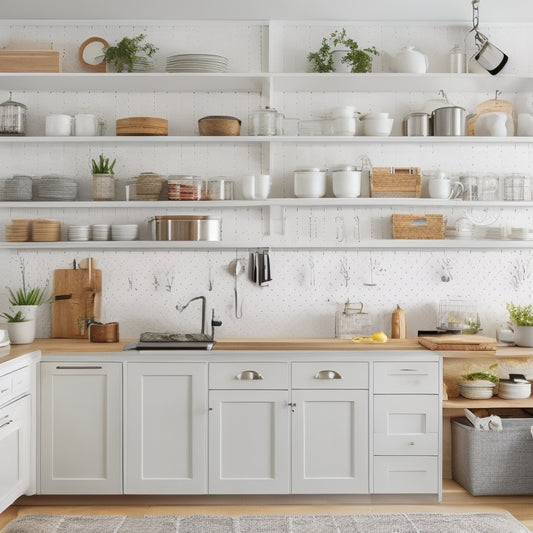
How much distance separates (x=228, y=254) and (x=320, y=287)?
25.7 inches

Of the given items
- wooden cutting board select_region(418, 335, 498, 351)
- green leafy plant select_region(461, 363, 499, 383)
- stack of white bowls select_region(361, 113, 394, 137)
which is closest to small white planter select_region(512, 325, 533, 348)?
green leafy plant select_region(461, 363, 499, 383)

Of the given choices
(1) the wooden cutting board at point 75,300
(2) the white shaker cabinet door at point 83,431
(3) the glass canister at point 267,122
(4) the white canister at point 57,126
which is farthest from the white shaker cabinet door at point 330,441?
(4) the white canister at point 57,126

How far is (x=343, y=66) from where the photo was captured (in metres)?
4.25

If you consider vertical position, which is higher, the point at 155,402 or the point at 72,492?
the point at 155,402

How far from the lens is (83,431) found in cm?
375

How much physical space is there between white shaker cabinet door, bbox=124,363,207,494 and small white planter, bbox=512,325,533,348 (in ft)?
6.43

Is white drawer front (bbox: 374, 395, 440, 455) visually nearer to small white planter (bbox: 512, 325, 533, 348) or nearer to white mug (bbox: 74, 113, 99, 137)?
small white planter (bbox: 512, 325, 533, 348)

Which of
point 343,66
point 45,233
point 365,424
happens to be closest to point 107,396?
point 45,233

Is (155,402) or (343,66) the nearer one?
(155,402)

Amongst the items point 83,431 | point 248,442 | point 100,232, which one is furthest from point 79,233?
point 248,442

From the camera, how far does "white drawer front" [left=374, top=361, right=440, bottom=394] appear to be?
3.78 metres

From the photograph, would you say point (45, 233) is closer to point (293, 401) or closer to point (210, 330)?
point (210, 330)

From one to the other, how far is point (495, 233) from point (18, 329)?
10.2 ft

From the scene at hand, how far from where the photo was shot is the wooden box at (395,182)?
429 cm
